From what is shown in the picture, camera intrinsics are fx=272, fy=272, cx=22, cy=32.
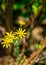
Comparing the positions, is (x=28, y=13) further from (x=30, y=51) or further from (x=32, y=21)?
(x=32, y=21)

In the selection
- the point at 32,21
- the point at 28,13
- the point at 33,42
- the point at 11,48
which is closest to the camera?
the point at 32,21

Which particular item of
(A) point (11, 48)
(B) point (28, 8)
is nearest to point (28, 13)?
(B) point (28, 8)

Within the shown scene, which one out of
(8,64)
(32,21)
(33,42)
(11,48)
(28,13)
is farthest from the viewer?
(28,13)

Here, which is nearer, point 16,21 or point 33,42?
point 33,42

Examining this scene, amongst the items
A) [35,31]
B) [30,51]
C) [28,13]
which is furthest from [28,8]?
[30,51]

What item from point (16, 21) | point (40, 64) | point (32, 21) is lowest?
point (40, 64)

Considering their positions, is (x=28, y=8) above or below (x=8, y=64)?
above

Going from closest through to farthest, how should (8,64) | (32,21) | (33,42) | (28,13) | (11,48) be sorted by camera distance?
1. (32,21)
2. (8,64)
3. (11,48)
4. (33,42)
5. (28,13)

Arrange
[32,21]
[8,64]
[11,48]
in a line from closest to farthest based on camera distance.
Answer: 1. [32,21]
2. [8,64]
3. [11,48]

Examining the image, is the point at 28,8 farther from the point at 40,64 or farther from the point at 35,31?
the point at 40,64
